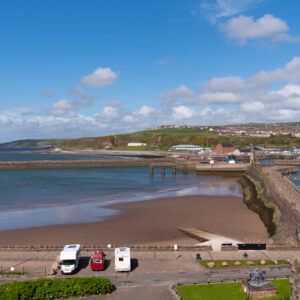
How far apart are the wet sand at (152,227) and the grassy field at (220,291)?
1135 centimetres

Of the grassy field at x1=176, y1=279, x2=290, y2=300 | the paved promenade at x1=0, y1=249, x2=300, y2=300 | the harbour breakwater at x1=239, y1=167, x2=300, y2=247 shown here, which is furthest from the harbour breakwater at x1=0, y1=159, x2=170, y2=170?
the grassy field at x1=176, y1=279, x2=290, y2=300

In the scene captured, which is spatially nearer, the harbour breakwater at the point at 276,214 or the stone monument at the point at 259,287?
the stone monument at the point at 259,287

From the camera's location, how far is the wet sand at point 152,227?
31891mm

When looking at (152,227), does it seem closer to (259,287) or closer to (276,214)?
(276,214)

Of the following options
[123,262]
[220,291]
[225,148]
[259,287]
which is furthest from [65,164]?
[259,287]

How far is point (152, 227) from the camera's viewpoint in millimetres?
36844

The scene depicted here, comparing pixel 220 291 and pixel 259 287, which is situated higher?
pixel 259 287

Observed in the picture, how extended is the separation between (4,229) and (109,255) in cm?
1761

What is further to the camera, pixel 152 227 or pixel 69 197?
pixel 69 197

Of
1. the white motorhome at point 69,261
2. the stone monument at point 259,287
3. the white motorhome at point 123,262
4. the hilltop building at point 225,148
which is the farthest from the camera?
the hilltop building at point 225,148

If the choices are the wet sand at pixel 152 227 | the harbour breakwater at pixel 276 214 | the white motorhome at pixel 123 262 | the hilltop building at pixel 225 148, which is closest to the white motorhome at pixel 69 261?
the white motorhome at pixel 123 262

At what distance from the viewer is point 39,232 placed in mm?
34875

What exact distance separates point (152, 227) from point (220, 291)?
18.6 meters

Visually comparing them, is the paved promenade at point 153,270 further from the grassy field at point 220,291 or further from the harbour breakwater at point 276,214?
the harbour breakwater at point 276,214
